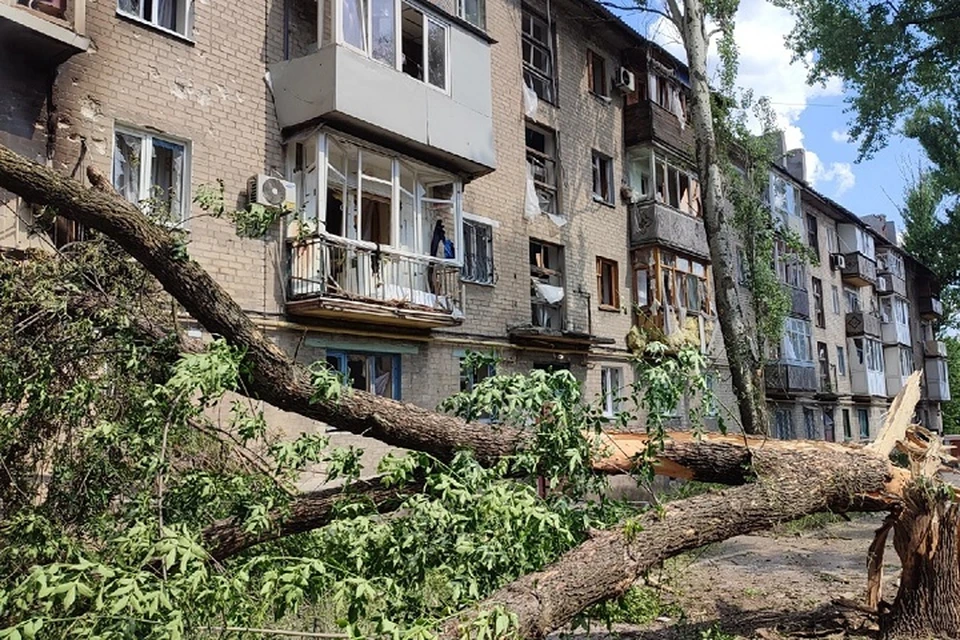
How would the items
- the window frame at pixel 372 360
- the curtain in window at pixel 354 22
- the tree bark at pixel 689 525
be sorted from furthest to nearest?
the window frame at pixel 372 360 → the curtain in window at pixel 354 22 → the tree bark at pixel 689 525

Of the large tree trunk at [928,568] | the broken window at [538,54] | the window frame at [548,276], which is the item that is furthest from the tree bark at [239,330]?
the broken window at [538,54]

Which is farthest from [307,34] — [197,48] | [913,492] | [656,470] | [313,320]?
[913,492]

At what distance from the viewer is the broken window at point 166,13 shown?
1023 cm

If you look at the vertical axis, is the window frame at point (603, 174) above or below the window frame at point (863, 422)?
above

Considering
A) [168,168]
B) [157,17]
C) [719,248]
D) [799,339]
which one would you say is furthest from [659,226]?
[157,17]

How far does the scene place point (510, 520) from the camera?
3.83 meters

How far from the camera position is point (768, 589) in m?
8.02

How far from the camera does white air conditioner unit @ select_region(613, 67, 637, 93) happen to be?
19250 mm

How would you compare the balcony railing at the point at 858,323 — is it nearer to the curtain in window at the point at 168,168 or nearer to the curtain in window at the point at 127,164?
the curtain in window at the point at 168,168

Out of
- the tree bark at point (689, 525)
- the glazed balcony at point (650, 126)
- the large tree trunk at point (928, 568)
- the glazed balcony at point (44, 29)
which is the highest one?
the glazed balcony at point (650, 126)

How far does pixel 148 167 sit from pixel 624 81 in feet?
43.2

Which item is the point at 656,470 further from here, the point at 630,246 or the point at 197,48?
the point at 630,246

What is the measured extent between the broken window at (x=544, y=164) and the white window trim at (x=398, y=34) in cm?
396

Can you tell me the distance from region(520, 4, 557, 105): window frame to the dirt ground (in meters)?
10.9
